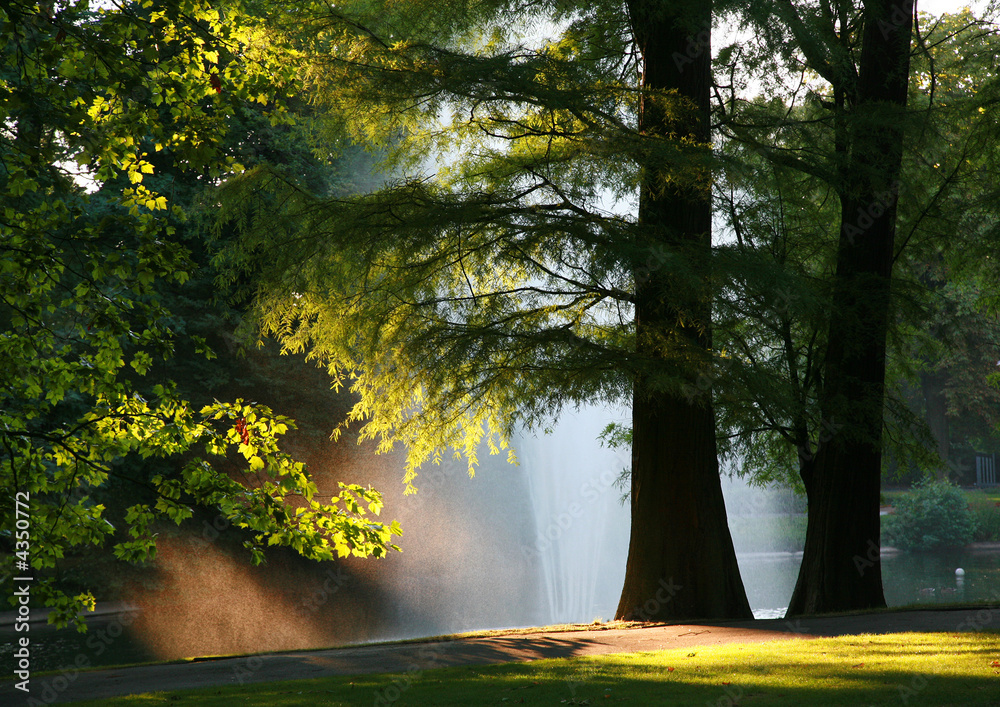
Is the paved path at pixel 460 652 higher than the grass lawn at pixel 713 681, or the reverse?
the grass lawn at pixel 713 681

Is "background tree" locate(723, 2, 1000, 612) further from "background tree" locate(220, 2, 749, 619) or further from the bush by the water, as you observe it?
the bush by the water

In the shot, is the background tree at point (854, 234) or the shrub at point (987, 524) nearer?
the background tree at point (854, 234)

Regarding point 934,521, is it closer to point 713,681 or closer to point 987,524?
Result: point 987,524

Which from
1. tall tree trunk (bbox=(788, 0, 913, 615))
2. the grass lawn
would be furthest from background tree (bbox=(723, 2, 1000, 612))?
the grass lawn

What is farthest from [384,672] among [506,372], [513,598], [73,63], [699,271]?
[513,598]

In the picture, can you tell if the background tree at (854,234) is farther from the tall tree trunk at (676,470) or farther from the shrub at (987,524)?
the shrub at (987,524)

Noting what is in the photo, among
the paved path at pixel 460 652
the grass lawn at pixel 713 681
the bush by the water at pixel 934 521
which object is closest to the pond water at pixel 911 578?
the bush by the water at pixel 934 521

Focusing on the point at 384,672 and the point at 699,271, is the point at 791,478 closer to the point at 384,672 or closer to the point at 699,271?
the point at 699,271

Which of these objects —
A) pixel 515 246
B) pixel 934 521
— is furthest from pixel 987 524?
pixel 515 246

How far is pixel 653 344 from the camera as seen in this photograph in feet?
22.9

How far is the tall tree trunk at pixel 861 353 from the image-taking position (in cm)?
849

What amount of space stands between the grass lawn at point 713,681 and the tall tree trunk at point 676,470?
6.20ft

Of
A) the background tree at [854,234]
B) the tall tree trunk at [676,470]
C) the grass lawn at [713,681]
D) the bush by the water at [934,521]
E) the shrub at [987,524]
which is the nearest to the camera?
the grass lawn at [713,681]

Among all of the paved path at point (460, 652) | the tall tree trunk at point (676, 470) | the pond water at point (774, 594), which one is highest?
the tall tree trunk at point (676, 470)
